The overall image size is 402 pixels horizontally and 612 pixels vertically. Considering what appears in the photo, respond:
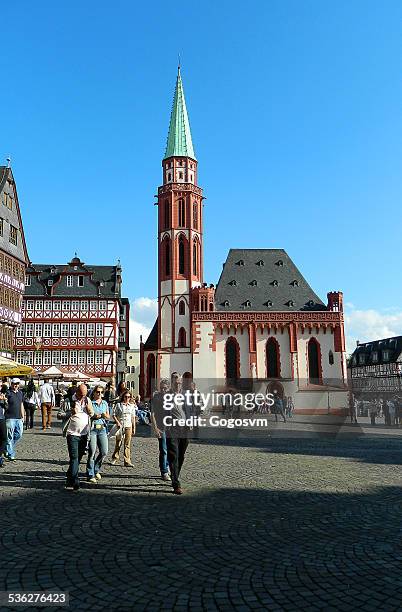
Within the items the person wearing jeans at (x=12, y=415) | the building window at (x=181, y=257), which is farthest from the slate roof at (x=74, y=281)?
the person wearing jeans at (x=12, y=415)

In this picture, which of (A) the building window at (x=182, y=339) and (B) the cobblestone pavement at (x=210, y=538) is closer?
(B) the cobblestone pavement at (x=210, y=538)

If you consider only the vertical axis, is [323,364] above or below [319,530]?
above

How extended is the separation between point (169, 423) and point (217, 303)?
45.0 meters

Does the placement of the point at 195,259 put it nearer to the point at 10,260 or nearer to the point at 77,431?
the point at 10,260

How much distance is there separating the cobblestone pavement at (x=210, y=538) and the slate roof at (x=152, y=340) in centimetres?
4509

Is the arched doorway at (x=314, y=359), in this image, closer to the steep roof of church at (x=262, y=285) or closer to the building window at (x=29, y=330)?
the steep roof of church at (x=262, y=285)

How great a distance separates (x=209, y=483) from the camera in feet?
34.4

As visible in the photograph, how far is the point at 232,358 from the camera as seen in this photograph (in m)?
53.2

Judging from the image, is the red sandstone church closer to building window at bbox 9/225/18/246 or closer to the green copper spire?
the green copper spire

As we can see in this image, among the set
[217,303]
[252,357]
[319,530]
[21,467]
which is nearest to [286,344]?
[252,357]

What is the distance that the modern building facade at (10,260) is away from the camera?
36.9 meters

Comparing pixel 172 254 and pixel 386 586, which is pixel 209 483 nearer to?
pixel 386 586

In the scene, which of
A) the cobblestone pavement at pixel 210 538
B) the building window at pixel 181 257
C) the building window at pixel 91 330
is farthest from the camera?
the building window at pixel 91 330

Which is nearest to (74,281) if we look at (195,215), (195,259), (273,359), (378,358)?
(195,259)
